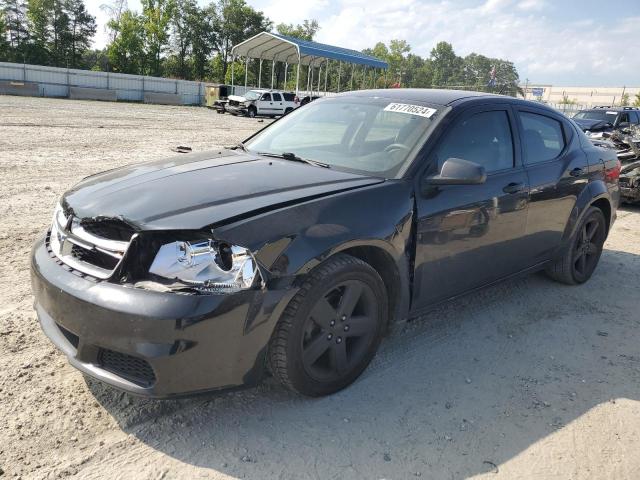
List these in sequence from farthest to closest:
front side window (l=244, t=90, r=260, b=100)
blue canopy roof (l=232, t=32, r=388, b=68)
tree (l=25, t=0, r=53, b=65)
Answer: tree (l=25, t=0, r=53, b=65) < blue canopy roof (l=232, t=32, r=388, b=68) < front side window (l=244, t=90, r=260, b=100)

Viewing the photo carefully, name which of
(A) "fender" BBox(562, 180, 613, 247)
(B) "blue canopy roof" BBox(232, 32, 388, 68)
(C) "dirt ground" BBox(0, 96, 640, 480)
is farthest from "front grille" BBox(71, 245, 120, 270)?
(B) "blue canopy roof" BBox(232, 32, 388, 68)

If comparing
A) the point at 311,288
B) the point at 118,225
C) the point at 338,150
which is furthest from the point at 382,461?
the point at 338,150

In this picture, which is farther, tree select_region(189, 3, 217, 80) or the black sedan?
tree select_region(189, 3, 217, 80)

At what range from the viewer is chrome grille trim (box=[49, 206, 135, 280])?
8.20 feet

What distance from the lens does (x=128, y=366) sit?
7.97 feet

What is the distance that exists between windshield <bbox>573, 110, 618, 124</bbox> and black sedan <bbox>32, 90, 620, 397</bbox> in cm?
1457

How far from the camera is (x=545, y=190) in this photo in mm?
4246

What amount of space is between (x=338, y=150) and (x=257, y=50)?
41.9 meters

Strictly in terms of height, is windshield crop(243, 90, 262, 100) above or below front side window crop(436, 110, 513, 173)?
above

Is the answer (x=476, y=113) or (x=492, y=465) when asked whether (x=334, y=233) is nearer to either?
(x=492, y=465)

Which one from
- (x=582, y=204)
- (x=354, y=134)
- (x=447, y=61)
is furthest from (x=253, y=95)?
(x=447, y=61)

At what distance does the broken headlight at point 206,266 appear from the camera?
2398mm

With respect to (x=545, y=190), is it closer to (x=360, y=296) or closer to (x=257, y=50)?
(x=360, y=296)

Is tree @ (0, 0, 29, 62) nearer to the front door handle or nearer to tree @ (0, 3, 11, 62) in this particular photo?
tree @ (0, 3, 11, 62)
